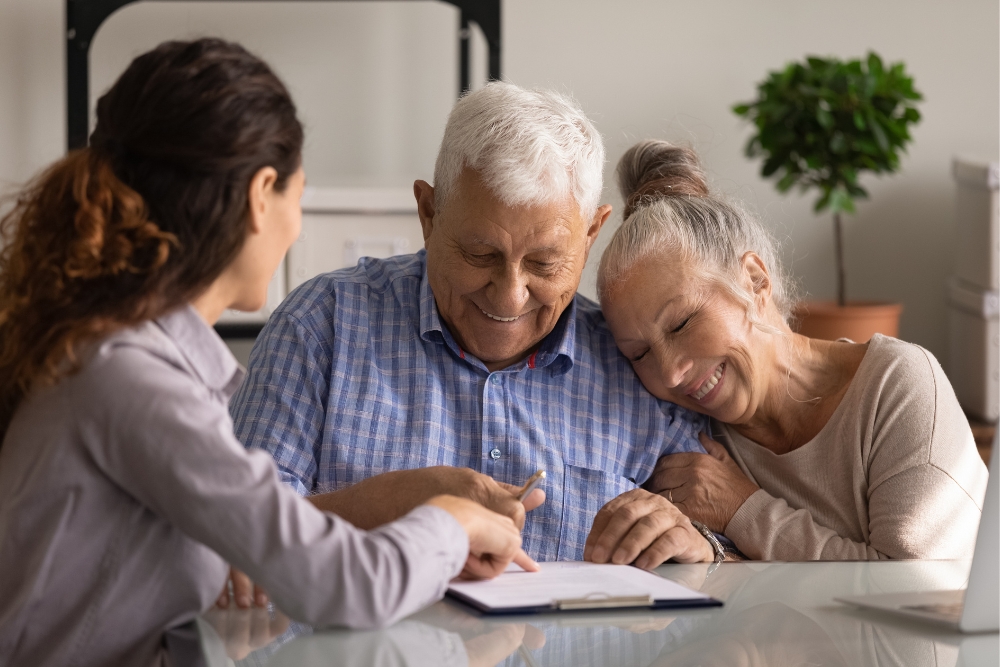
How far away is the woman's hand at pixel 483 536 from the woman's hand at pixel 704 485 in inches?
19.6

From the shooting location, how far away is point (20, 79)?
3.20m

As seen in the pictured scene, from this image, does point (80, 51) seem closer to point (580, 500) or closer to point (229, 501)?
point (580, 500)


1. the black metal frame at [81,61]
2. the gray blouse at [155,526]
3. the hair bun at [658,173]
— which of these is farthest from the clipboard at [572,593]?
the black metal frame at [81,61]

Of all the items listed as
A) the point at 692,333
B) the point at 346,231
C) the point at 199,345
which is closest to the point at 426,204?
the point at 692,333

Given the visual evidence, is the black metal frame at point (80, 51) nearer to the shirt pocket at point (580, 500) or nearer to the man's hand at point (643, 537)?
the shirt pocket at point (580, 500)

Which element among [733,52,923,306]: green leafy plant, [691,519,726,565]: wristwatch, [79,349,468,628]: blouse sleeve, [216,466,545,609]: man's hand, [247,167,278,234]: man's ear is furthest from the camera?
[733,52,923,306]: green leafy plant

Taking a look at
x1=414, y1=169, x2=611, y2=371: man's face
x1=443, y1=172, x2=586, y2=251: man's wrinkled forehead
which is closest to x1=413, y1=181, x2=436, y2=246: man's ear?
x1=414, y1=169, x2=611, y2=371: man's face

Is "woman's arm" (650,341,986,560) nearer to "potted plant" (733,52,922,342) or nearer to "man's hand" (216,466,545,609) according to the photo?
"man's hand" (216,466,545,609)

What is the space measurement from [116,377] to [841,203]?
110 inches

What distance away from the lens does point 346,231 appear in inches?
113

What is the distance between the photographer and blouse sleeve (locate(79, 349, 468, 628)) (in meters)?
0.81

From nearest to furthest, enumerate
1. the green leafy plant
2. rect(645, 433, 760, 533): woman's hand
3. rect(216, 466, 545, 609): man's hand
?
1. rect(216, 466, 545, 609): man's hand
2. rect(645, 433, 760, 533): woman's hand
3. the green leafy plant

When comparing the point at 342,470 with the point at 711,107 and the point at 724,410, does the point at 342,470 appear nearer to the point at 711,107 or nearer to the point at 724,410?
the point at 724,410

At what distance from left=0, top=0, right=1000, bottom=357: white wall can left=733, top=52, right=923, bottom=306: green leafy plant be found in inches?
9.6
